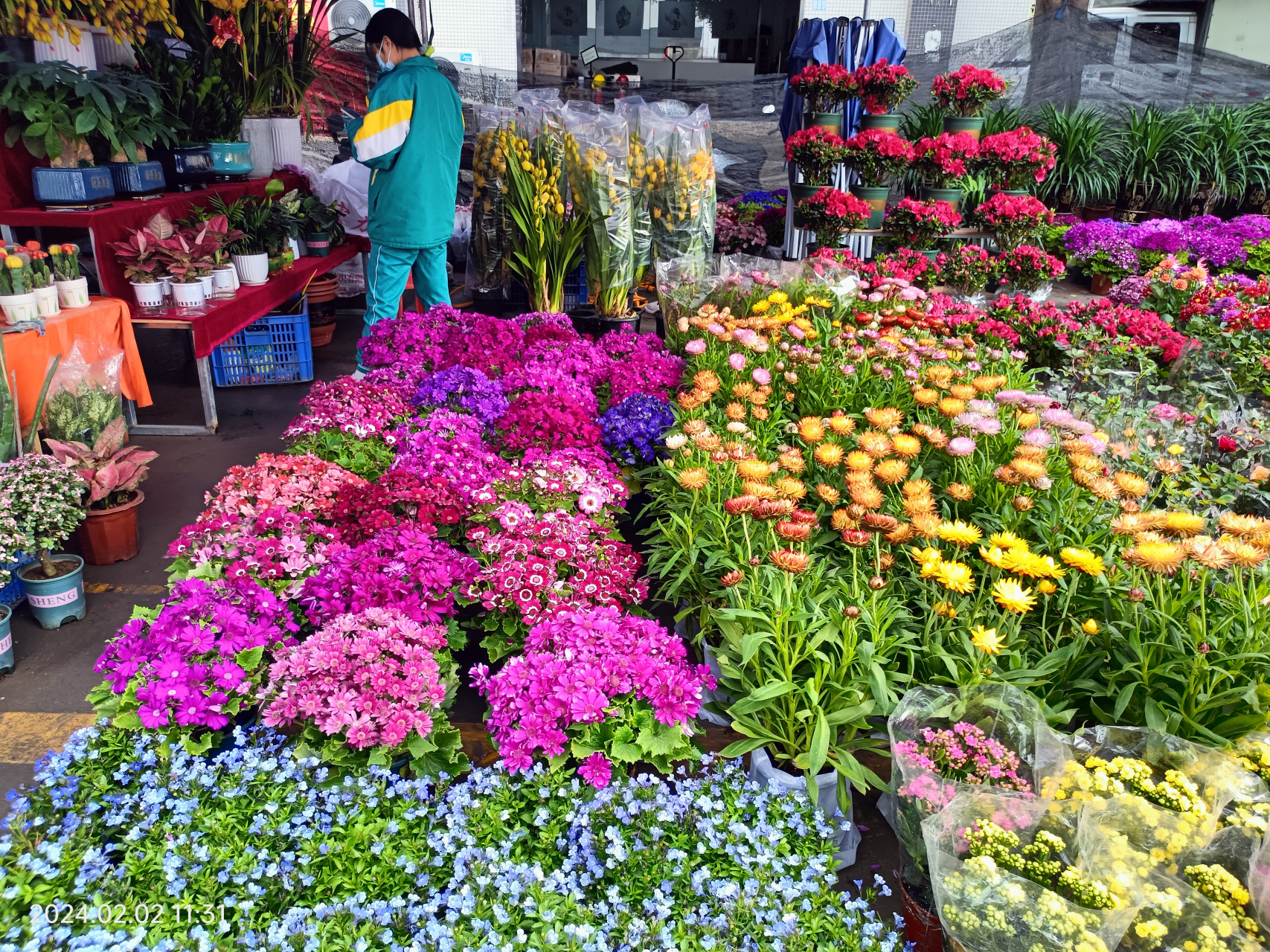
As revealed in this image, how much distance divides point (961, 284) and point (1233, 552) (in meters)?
4.18

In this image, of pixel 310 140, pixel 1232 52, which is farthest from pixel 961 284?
pixel 1232 52

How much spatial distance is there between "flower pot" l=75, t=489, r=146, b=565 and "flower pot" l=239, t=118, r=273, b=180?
11.6ft

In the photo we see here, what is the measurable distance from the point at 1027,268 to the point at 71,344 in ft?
18.5

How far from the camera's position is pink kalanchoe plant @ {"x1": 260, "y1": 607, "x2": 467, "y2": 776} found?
6.01ft

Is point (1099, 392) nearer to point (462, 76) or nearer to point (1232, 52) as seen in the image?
point (462, 76)

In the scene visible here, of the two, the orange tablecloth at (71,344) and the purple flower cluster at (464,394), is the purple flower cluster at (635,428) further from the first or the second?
the orange tablecloth at (71,344)

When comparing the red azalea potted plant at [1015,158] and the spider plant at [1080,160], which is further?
the spider plant at [1080,160]

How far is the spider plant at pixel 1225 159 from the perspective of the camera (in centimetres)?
899

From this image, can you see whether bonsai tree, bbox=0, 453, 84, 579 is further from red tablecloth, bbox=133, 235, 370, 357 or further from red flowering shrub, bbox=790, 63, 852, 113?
red flowering shrub, bbox=790, 63, 852, 113

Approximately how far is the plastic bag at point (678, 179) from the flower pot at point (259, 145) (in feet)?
9.92

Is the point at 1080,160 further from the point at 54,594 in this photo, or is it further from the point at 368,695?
the point at 54,594

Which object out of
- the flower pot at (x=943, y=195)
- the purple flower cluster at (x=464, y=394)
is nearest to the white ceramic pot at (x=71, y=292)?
the purple flower cluster at (x=464, y=394)

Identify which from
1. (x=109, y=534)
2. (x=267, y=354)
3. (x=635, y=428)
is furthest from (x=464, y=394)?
(x=267, y=354)

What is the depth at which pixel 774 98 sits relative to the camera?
32.3 feet
